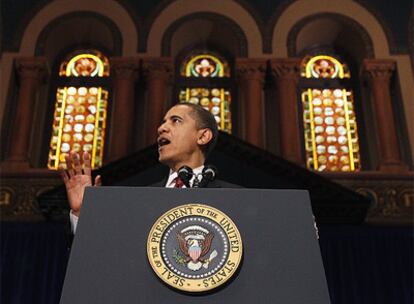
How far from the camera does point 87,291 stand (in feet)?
5.51

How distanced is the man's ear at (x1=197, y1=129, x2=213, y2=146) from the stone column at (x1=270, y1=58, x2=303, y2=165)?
21.1 ft

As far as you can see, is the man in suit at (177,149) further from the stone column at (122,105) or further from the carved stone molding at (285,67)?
the carved stone molding at (285,67)

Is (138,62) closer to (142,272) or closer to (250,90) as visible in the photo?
(250,90)

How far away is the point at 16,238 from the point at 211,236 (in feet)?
23.1

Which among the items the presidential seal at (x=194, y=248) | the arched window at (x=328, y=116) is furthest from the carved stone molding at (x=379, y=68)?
the presidential seal at (x=194, y=248)

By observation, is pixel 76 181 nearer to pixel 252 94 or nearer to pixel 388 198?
pixel 388 198

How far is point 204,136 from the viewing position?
269cm

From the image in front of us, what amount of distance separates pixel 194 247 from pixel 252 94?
7.99 metres

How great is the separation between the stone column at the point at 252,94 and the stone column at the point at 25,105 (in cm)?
332

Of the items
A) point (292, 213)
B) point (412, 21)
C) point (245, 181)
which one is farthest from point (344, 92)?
point (292, 213)

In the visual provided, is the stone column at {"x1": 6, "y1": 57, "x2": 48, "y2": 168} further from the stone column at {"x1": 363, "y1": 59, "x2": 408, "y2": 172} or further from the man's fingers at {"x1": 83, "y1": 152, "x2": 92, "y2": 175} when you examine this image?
the man's fingers at {"x1": 83, "y1": 152, "x2": 92, "y2": 175}

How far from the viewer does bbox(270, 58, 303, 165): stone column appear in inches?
362

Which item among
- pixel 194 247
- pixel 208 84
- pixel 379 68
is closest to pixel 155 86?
pixel 208 84

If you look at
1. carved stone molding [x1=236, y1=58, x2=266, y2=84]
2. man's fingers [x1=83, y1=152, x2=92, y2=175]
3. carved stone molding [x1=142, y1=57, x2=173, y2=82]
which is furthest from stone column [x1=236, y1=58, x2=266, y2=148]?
man's fingers [x1=83, y1=152, x2=92, y2=175]
